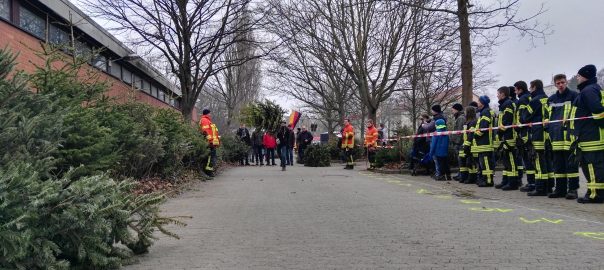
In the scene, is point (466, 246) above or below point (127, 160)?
below

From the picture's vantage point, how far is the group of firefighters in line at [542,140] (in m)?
8.49

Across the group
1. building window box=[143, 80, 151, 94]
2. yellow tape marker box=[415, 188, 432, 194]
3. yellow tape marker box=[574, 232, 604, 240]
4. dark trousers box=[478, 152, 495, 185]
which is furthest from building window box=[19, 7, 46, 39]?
building window box=[143, 80, 151, 94]

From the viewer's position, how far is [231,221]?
7.33 meters

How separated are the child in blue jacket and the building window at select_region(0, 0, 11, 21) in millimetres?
10313

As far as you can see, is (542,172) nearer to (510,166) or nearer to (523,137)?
(523,137)

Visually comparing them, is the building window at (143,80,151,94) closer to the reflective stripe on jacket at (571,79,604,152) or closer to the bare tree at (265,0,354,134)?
the bare tree at (265,0,354,134)

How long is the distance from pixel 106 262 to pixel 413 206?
5.42 metres

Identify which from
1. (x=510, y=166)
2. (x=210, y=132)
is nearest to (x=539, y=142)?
(x=510, y=166)

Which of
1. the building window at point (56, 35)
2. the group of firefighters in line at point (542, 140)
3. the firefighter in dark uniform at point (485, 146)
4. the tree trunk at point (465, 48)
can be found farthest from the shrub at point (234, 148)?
the firefighter in dark uniform at point (485, 146)

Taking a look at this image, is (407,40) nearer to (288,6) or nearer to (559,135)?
(288,6)

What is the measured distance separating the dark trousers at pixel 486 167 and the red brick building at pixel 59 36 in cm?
758

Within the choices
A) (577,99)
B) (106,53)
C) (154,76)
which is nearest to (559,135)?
(577,99)

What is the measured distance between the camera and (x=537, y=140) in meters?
9.78

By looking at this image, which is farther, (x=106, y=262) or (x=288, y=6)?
(x=288, y=6)
